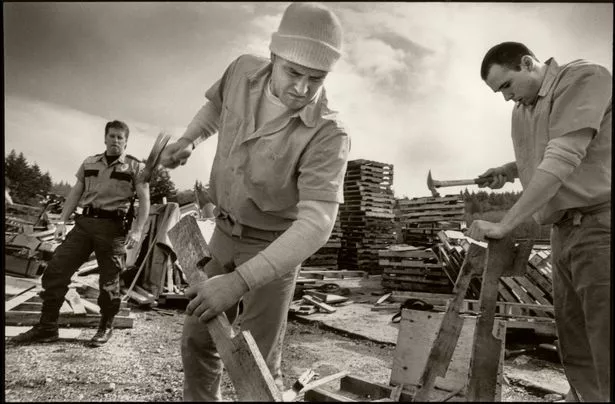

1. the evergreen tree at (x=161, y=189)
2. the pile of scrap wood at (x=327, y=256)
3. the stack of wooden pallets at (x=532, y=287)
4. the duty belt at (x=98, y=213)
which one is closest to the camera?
the duty belt at (x=98, y=213)

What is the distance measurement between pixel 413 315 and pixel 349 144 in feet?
6.17

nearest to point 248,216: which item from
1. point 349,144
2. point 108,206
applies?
point 349,144

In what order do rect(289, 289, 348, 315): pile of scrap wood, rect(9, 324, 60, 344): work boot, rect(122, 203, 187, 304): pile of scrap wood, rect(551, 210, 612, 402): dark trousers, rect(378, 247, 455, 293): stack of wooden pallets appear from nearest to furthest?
1. rect(551, 210, 612, 402): dark trousers
2. rect(9, 324, 60, 344): work boot
3. rect(289, 289, 348, 315): pile of scrap wood
4. rect(122, 203, 187, 304): pile of scrap wood
5. rect(378, 247, 455, 293): stack of wooden pallets

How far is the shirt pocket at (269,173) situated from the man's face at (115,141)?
3106mm

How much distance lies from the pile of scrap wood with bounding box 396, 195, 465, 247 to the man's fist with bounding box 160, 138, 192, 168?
26.0 ft

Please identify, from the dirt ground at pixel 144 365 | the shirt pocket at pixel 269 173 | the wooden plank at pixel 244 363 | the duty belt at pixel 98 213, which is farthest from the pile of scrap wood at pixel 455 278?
the wooden plank at pixel 244 363

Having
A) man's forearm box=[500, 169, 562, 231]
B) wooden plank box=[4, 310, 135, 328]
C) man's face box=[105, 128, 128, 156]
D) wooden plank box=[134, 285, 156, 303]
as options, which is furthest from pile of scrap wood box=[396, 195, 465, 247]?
man's forearm box=[500, 169, 562, 231]

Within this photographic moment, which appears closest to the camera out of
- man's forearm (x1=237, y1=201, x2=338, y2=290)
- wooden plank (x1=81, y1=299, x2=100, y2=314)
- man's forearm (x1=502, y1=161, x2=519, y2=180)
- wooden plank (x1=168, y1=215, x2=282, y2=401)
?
wooden plank (x1=168, y1=215, x2=282, y2=401)

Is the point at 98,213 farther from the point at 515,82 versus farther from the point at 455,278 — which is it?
the point at 455,278

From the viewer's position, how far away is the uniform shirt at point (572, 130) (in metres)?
1.80

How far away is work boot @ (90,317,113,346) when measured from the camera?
4192 millimetres

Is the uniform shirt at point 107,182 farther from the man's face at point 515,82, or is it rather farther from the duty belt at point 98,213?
the man's face at point 515,82

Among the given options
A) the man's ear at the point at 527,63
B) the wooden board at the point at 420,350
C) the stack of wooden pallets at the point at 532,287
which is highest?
the man's ear at the point at 527,63

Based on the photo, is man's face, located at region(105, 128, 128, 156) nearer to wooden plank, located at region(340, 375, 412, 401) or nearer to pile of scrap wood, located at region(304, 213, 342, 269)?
wooden plank, located at region(340, 375, 412, 401)
